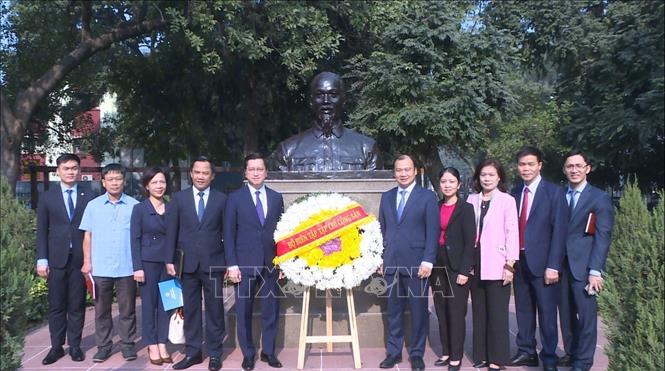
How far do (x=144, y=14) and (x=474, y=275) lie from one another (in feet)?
28.7

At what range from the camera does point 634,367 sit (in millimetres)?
3586

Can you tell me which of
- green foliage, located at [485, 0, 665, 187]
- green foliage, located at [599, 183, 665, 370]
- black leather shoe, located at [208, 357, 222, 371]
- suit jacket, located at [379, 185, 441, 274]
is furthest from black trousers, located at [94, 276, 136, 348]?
green foliage, located at [485, 0, 665, 187]

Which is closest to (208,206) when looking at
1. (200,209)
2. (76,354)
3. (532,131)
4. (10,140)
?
(200,209)

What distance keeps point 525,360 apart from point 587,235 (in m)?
1.26

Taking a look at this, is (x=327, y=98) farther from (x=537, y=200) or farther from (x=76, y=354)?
(x=76, y=354)

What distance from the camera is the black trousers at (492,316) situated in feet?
16.6

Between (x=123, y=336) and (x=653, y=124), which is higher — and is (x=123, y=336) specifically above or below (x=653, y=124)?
below

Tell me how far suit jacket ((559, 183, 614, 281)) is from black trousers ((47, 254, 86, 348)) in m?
4.26

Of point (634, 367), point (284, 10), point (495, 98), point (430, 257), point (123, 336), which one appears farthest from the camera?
point (495, 98)

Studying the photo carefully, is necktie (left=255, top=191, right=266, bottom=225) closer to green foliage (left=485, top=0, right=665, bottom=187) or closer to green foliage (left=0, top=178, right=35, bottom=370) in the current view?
green foliage (left=0, top=178, right=35, bottom=370)

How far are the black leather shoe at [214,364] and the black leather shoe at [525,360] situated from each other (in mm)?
2530

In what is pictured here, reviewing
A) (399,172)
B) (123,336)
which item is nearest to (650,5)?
(399,172)

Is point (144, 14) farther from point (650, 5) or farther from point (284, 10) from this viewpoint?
point (650, 5)

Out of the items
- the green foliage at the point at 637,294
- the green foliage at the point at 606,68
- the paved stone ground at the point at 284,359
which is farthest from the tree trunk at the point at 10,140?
the green foliage at the point at 606,68
